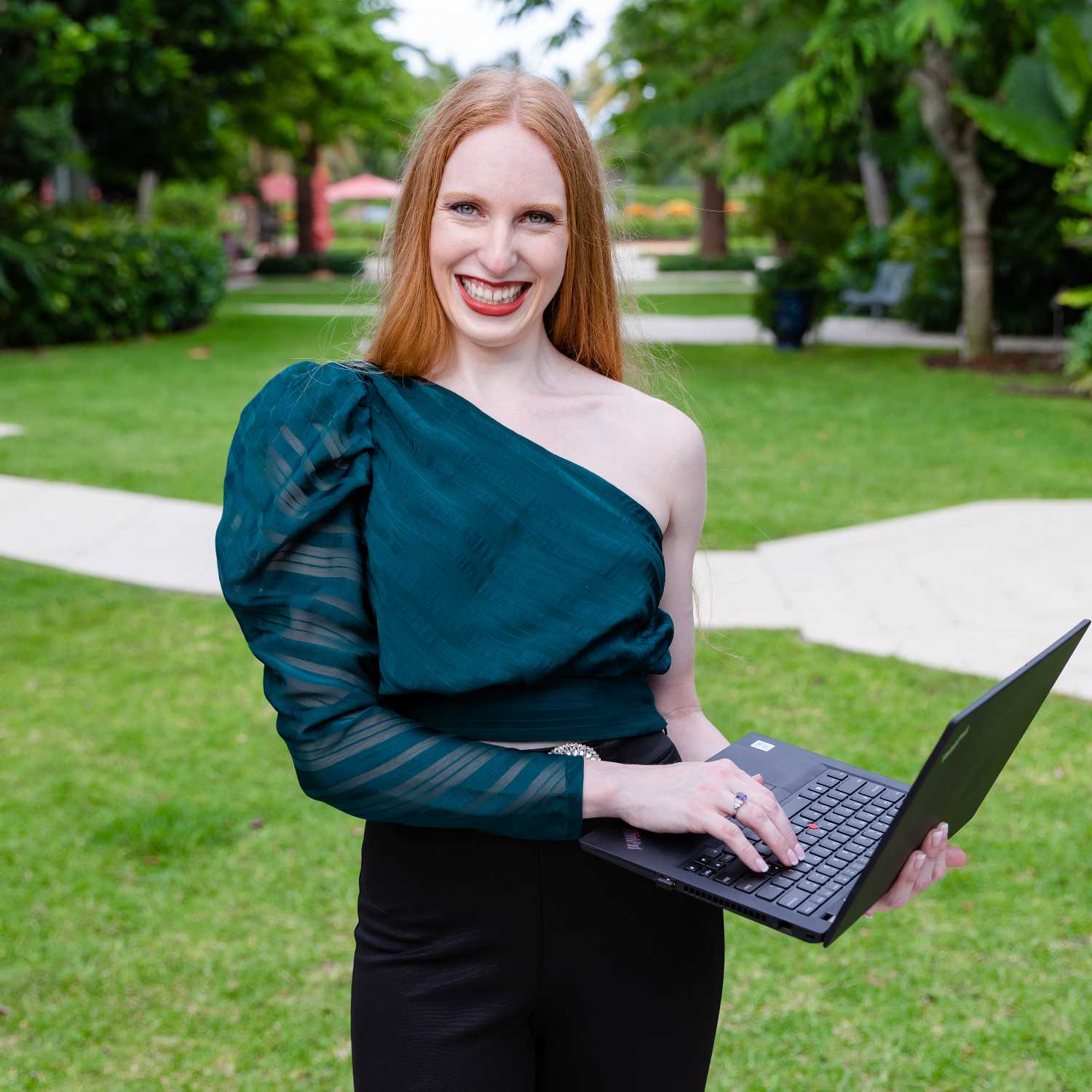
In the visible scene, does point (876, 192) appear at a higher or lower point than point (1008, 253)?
higher

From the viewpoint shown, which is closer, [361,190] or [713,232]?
[713,232]

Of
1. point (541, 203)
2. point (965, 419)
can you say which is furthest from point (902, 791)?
point (965, 419)

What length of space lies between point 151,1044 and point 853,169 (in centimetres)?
2888

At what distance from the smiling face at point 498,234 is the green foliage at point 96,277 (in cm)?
1654

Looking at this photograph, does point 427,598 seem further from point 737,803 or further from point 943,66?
point 943,66

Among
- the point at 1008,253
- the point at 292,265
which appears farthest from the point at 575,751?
the point at 292,265

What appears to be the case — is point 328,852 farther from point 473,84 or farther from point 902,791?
point 473,84

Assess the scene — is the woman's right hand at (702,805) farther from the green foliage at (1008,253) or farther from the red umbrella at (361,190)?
the red umbrella at (361,190)

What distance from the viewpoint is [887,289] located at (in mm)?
23594

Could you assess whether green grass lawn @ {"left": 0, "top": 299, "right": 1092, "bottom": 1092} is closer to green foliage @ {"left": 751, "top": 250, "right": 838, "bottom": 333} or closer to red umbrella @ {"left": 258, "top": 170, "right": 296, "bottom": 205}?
green foliage @ {"left": 751, "top": 250, "right": 838, "bottom": 333}

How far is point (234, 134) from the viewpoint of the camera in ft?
92.6

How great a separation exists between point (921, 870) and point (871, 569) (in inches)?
231

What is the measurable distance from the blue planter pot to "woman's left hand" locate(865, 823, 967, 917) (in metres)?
17.1

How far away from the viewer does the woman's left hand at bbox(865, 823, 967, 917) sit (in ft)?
5.41
